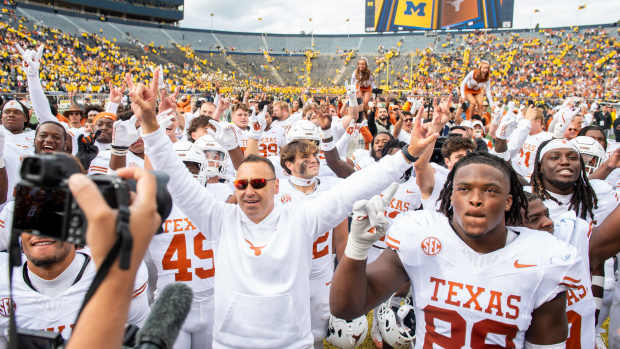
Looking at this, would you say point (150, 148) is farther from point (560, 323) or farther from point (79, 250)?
point (560, 323)

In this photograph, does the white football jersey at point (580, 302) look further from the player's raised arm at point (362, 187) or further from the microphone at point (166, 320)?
the microphone at point (166, 320)

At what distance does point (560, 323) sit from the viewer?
190cm

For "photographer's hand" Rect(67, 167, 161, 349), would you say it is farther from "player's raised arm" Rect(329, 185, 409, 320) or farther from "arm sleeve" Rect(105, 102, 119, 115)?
"arm sleeve" Rect(105, 102, 119, 115)

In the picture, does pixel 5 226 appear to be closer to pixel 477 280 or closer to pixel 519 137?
pixel 477 280

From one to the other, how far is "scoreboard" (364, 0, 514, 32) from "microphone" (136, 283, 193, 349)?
43.1 metres

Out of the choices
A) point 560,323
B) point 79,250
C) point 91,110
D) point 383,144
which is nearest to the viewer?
point 560,323

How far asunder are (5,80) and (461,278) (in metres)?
26.3

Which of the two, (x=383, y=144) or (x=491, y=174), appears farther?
(x=383, y=144)

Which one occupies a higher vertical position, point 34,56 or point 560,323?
point 34,56

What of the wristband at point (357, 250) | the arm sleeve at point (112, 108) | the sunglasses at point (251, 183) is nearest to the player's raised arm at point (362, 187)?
the sunglasses at point (251, 183)

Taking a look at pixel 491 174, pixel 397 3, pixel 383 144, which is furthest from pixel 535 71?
pixel 491 174

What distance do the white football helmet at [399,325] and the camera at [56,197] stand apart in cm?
295

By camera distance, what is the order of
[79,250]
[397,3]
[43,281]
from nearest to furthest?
[43,281] < [79,250] < [397,3]

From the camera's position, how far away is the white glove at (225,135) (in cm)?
411
